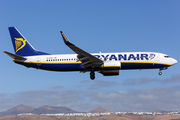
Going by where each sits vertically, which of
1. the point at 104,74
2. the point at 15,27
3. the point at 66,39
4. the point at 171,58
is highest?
the point at 15,27

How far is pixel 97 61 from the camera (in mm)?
47938

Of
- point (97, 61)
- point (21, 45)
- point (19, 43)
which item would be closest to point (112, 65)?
point (97, 61)

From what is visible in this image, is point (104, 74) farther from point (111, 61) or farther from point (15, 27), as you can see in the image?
point (15, 27)

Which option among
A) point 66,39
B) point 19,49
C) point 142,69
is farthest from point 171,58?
point 19,49

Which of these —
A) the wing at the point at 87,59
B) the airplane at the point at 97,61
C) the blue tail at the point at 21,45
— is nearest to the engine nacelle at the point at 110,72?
the airplane at the point at 97,61

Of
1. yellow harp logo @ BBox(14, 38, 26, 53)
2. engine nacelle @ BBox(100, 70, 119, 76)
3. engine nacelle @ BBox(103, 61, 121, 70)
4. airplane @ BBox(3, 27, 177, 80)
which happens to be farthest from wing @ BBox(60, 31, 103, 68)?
yellow harp logo @ BBox(14, 38, 26, 53)

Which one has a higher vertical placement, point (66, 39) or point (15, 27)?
point (15, 27)

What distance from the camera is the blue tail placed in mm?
54062

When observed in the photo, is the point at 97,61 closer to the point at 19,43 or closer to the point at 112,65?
the point at 112,65

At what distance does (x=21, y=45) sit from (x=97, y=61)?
18883 millimetres

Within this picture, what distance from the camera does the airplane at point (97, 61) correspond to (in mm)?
48094

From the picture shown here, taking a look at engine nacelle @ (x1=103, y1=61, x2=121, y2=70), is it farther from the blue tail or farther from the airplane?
the blue tail

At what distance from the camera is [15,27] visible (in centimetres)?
5644

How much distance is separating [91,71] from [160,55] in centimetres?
1451
